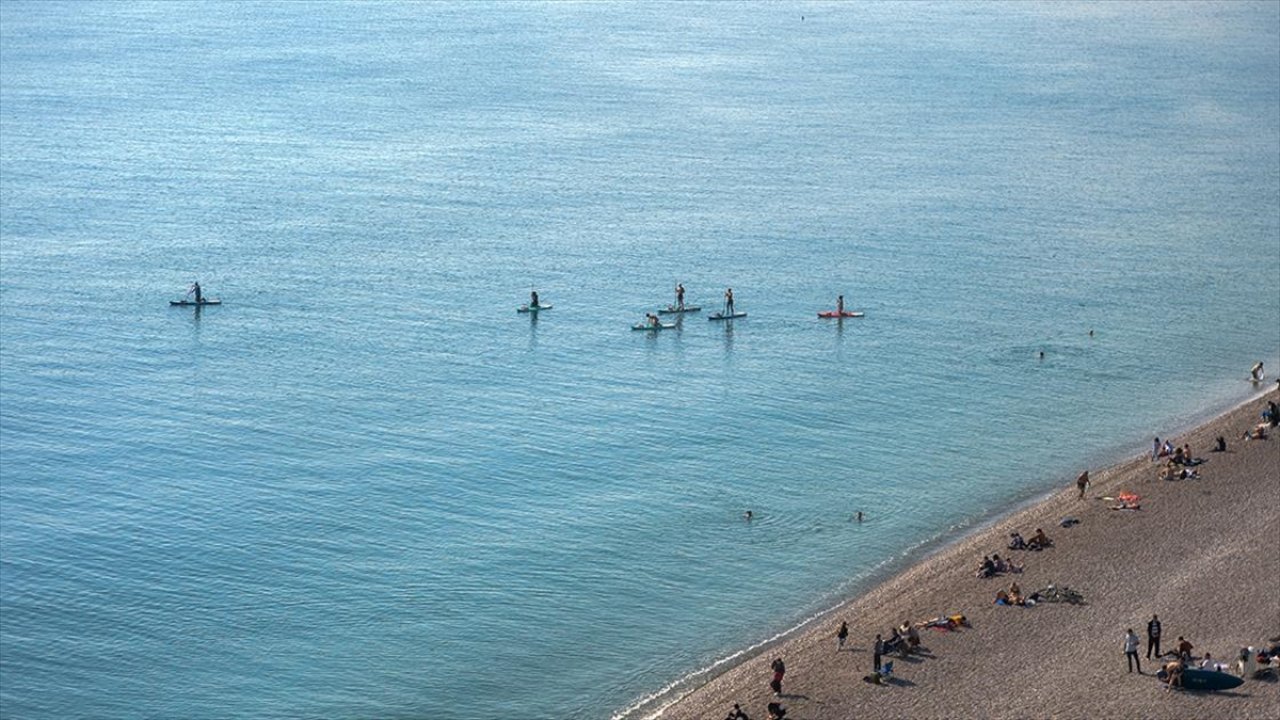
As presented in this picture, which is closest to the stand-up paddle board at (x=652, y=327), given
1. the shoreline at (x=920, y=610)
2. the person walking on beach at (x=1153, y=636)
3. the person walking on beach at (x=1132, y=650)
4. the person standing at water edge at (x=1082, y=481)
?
the shoreline at (x=920, y=610)

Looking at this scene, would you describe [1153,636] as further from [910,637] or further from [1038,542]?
[1038,542]

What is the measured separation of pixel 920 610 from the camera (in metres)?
55.7

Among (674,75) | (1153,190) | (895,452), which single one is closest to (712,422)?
(895,452)

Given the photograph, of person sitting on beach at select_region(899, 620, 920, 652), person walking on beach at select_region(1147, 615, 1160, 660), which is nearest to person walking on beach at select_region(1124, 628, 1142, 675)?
person walking on beach at select_region(1147, 615, 1160, 660)

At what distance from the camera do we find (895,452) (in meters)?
72.8

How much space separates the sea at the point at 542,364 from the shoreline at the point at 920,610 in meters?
0.50

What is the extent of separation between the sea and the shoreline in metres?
0.50

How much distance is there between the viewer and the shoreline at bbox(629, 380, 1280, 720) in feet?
162

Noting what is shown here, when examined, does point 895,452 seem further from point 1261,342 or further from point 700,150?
point 700,150

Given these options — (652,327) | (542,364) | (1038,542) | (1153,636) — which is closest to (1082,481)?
(1038,542)

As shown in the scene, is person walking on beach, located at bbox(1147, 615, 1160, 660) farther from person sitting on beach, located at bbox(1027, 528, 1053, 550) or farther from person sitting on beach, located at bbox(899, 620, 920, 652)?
person sitting on beach, located at bbox(1027, 528, 1053, 550)

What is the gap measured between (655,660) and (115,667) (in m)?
16.3

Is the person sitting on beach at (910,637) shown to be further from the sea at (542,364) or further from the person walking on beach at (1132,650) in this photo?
the person walking on beach at (1132,650)

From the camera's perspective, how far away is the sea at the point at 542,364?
57.4 meters
